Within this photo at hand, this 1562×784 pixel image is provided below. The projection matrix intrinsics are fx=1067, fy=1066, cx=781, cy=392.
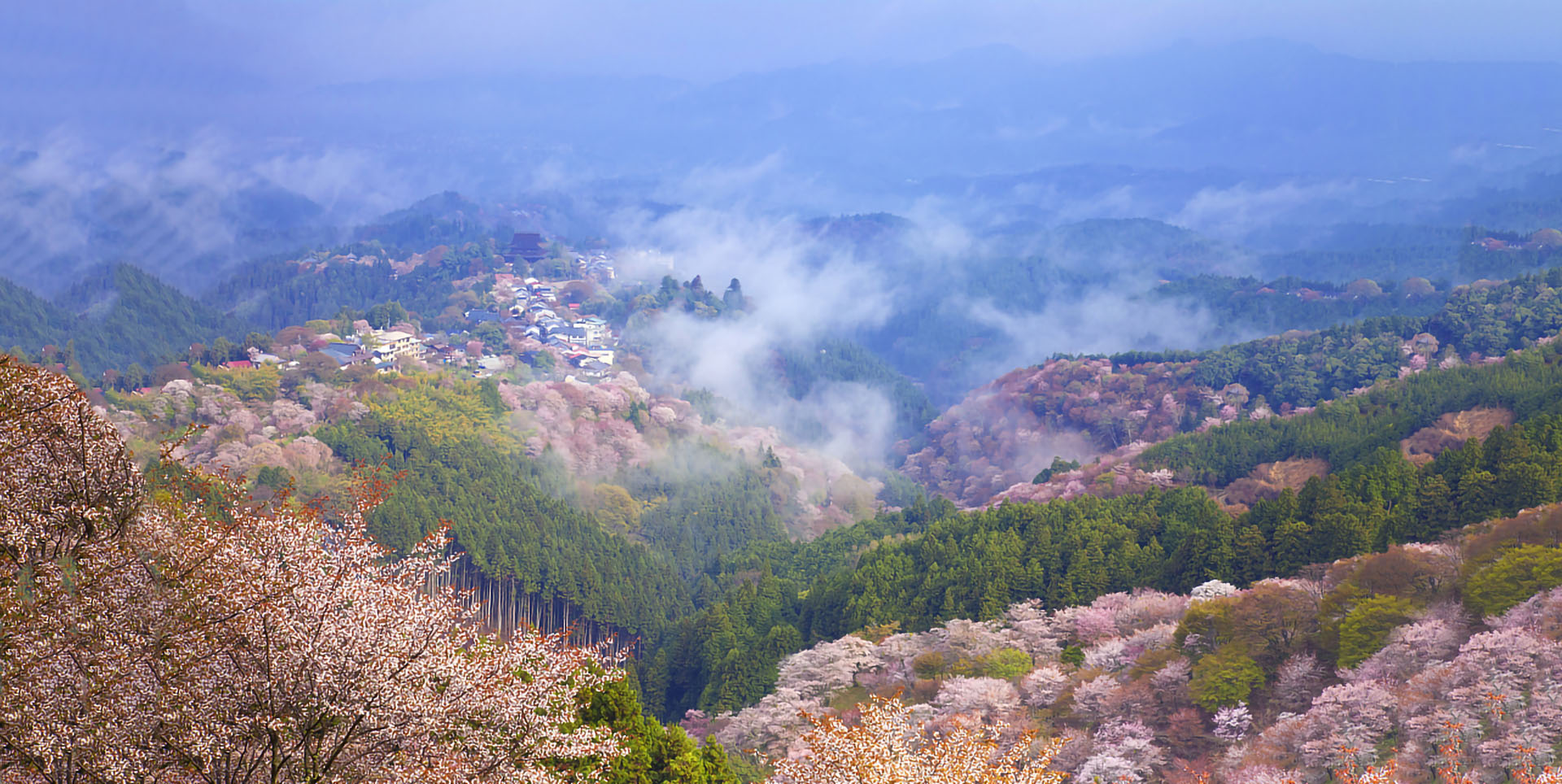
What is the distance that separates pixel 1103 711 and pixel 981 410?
7752 centimetres

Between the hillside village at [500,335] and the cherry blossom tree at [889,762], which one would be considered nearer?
the cherry blossom tree at [889,762]

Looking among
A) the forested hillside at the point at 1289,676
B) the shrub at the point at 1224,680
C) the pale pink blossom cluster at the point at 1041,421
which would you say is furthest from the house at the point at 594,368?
the shrub at the point at 1224,680

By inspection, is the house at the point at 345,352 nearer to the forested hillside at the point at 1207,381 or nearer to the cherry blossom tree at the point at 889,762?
the forested hillside at the point at 1207,381

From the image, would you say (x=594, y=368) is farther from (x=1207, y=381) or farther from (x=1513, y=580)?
(x=1513, y=580)

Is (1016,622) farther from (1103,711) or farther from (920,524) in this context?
(920,524)

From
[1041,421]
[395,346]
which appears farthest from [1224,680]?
[395,346]

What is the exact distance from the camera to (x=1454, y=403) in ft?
156

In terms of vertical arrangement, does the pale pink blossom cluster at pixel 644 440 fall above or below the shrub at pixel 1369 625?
below

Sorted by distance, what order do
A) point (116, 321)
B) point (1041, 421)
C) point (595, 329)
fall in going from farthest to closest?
point (116, 321) < point (595, 329) < point (1041, 421)

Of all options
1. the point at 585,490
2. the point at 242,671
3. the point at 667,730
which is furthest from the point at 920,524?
the point at 242,671

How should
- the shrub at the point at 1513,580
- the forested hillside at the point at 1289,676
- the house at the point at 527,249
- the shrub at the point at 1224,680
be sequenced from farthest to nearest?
1. the house at the point at 527,249
2. the shrub at the point at 1224,680
3. the shrub at the point at 1513,580
4. the forested hillside at the point at 1289,676

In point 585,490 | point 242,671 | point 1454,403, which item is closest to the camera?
point 242,671

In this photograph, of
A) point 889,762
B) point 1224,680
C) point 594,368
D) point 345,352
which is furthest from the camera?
point 594,368

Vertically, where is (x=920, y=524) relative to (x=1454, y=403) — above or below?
below
